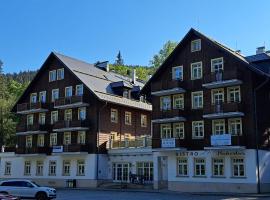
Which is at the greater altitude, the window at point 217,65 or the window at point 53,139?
the window at point 217,65

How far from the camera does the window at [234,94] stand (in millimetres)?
38219

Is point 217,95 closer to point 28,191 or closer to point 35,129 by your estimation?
point 28,191

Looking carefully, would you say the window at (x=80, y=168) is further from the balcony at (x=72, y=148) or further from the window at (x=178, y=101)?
the window at (x=178, y=101)

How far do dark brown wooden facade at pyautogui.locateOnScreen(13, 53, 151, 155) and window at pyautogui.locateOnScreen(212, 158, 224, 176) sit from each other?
14567mm

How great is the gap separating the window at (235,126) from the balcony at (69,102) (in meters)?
18.0

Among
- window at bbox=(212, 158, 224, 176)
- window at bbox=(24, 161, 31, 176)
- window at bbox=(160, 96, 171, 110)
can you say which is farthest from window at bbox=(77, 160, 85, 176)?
window at bbox=(212, 158, 224, 176)

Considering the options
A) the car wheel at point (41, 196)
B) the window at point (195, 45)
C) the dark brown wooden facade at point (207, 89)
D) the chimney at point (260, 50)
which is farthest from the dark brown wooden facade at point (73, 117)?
the car wheel at point (41, 196)

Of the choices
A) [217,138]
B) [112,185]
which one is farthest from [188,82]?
[112,185]

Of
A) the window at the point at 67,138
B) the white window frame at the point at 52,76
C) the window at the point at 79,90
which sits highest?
the white window frame at the point at 52,76

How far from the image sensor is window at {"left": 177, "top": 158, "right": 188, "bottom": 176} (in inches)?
1603

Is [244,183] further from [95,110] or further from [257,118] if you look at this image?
[95,110]

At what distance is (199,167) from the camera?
39719mm

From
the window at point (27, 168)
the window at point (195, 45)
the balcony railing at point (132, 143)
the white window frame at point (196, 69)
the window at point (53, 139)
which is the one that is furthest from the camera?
the window at point (27, 168)

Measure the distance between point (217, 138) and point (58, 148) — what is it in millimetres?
20772
